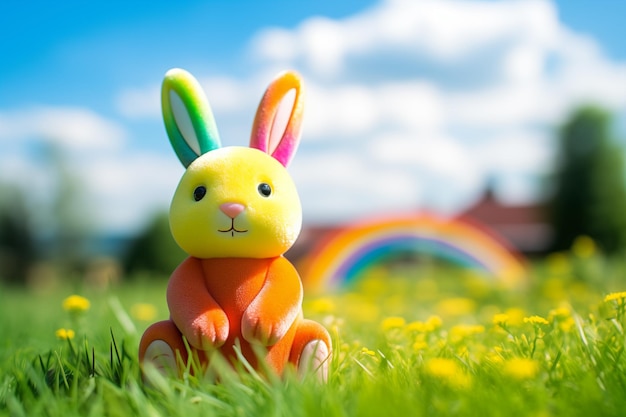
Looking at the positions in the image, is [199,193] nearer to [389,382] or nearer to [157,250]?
[389,382]

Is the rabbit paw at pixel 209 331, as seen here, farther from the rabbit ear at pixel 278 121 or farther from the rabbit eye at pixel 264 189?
the rabbit ear at pixel 278 121

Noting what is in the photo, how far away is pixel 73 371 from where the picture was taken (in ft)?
6.84

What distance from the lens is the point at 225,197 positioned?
2.10 meters

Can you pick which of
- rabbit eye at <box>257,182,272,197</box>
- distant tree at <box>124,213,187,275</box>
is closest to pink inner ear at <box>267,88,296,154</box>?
rabbit eye at <box>257,182,272,197</box>

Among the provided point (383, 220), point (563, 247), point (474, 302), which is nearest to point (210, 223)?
point (474, 302)

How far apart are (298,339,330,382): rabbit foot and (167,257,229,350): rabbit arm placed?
27 cm

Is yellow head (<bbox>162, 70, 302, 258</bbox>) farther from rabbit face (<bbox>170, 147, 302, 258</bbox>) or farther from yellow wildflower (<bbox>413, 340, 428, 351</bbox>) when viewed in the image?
yellow wildflower (<bbox>413, 340, 428, 351</bbox>)

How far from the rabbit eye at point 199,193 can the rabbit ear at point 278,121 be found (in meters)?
0.34

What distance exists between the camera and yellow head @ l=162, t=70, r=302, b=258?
210 cm

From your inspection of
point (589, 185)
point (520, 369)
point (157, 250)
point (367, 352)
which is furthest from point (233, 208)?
point (589, 185)

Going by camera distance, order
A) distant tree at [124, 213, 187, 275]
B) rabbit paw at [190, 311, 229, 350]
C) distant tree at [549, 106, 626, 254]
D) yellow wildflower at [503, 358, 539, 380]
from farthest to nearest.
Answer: distant tree at [549, 106, 626, 254] → distant tree at [124, 213, 187, 275] → rabbit paw at [190, 311, 229, 350] → yellow wildflower at [503, 358, 539, 380]

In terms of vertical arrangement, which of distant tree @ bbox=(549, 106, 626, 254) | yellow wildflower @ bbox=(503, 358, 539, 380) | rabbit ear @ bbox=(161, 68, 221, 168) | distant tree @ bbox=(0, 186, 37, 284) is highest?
distant tree @ bbox=(549, 106, 626, 254)

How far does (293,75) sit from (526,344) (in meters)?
1.34

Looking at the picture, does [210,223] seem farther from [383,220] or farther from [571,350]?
[383,220]
